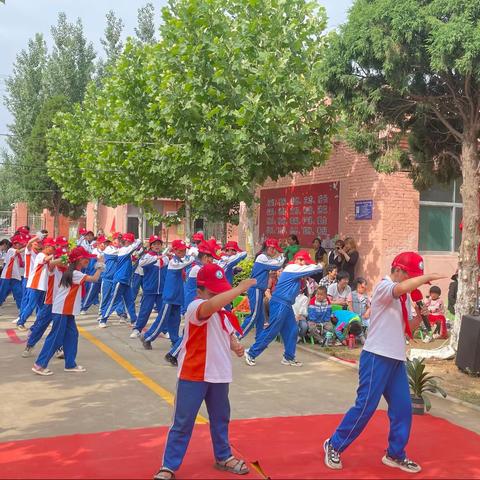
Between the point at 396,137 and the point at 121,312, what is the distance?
7.04 metres

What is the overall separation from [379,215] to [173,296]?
7571 millimetres

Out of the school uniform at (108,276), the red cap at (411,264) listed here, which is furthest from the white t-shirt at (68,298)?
the red cap at (411,264)

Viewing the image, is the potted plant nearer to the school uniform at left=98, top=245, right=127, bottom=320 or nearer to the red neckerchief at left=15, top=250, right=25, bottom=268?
the school uniform at left=98, top=245, right=127, bottom=320

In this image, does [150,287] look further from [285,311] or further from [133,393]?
[133,393]

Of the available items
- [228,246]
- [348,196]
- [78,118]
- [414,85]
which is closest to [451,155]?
[414,85]

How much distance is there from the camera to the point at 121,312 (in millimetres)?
14031

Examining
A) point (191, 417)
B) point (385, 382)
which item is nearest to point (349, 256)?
point (385, 382)

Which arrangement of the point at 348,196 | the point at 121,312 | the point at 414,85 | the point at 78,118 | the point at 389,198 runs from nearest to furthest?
1. the point at 414,85
2. the point at 121,312
3. the point at 389,198
4. the point at 348,196
5. the point at 78,118

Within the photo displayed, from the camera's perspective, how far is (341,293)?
12172mm

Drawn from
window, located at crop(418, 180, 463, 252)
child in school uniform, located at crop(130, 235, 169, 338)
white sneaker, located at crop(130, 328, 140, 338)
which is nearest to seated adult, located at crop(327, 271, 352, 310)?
child in school uniform, located at crop(130, 235, 169, 338)

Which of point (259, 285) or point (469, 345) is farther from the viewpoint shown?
point (259, 285)

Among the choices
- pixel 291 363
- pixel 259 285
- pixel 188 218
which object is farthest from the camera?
pixel 188 218

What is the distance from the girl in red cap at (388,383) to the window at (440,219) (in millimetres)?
11548

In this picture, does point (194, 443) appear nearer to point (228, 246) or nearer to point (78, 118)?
point (228, 246)
